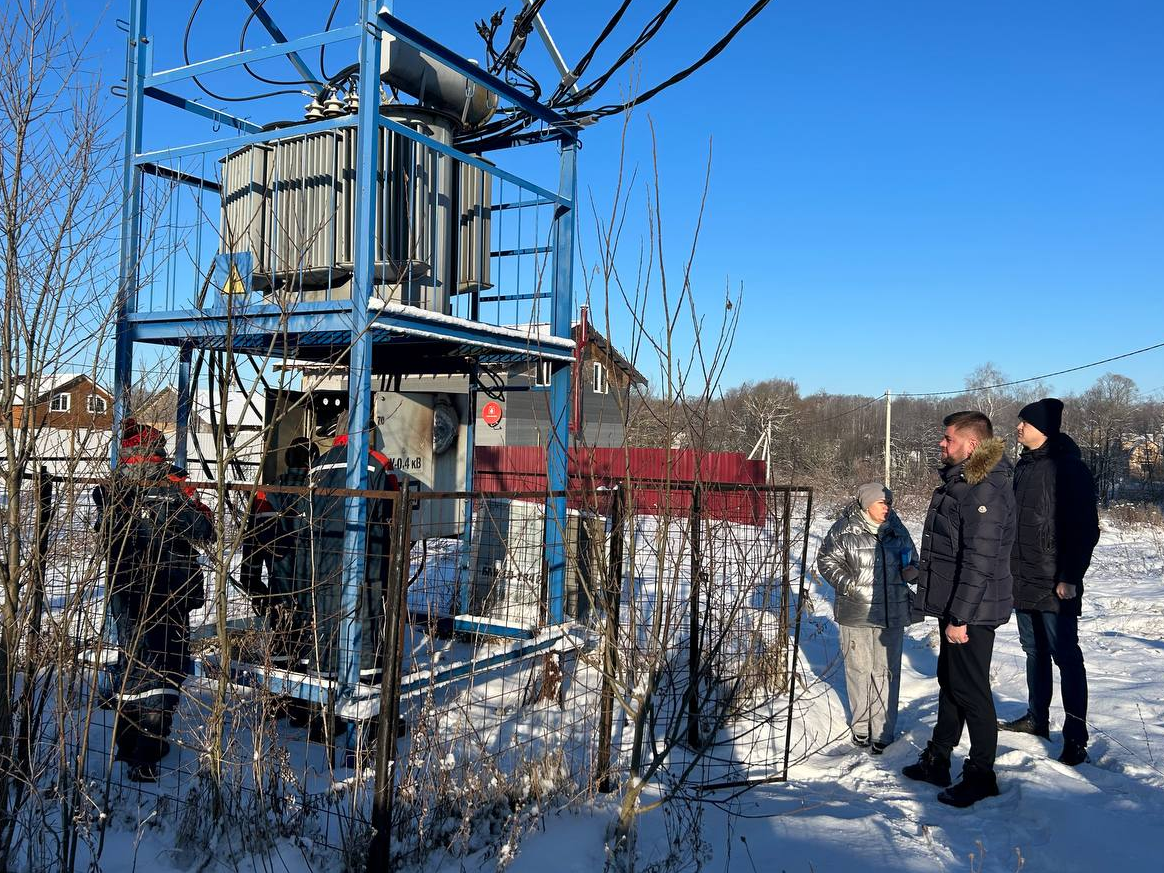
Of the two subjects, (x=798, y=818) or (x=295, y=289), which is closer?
(x=798, y=818)

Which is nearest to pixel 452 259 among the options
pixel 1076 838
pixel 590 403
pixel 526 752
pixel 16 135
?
pixel 16 135

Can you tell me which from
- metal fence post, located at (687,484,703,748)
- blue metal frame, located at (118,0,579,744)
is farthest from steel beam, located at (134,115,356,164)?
metal fence post, located at (687,484,703,748)

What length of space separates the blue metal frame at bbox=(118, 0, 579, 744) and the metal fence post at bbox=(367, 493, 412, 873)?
649 mm

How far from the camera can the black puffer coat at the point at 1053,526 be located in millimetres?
4852

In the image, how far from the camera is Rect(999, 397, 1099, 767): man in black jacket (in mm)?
4742

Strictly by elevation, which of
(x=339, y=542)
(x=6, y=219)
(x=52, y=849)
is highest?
(x=6, y=219)

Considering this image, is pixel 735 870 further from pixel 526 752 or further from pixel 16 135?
pixel 16 135

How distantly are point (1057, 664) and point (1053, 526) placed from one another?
31.3 inches

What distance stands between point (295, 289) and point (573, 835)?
378 centimetres

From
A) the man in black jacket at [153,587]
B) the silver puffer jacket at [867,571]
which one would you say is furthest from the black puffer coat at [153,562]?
the silver puffer jacket at [867,571]

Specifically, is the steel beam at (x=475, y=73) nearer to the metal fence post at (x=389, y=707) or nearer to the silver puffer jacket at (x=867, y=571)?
the metal fence post at (x=389, y=707)

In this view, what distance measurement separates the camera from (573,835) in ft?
12.1

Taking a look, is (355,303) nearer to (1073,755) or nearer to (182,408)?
(182,408)

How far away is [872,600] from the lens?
5.08m
